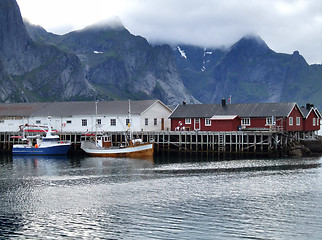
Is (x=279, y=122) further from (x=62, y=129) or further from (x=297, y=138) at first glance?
(x=62, y=129)

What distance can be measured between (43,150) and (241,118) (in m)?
32.3

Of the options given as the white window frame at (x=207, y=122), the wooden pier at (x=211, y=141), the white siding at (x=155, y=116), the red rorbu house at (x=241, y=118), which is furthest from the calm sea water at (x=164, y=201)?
the white siding at (x=155, y=116)

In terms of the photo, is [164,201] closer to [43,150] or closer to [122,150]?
[122,150]

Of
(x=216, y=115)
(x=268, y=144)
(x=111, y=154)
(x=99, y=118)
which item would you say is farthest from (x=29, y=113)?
(x=268, y=144)

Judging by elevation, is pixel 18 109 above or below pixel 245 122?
above

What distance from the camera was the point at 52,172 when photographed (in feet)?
170

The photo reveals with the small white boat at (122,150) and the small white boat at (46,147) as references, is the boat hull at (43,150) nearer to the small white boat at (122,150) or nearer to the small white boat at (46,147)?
the small white boat at (46,147)

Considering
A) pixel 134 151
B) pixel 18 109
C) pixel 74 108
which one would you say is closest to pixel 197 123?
pixel 134 151

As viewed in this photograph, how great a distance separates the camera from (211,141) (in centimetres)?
7269

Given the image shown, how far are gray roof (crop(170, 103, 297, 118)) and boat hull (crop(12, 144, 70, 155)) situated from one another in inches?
754

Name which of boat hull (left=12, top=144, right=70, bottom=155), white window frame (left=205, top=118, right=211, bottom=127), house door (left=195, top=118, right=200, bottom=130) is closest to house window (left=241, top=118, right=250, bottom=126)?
white window frame (left=205, top=118, right=211, bottom=127)

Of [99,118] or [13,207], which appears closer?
[13,207]

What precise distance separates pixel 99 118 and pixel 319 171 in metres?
43.0

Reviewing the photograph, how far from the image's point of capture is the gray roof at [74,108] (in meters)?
81.2
